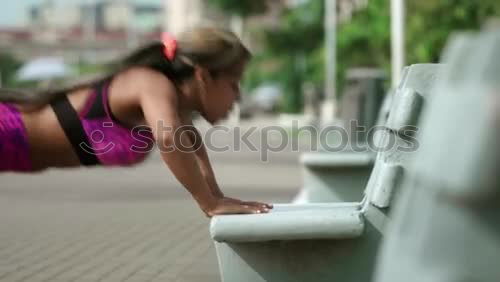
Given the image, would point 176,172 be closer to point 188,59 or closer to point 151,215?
point 188,59

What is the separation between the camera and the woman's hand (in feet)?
15.6

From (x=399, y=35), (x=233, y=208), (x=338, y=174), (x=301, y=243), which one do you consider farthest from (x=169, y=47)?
(x=399, y=35)

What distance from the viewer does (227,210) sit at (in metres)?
4.78

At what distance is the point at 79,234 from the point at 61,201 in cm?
398

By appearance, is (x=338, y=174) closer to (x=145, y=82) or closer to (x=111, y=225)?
(x=111, y=225)

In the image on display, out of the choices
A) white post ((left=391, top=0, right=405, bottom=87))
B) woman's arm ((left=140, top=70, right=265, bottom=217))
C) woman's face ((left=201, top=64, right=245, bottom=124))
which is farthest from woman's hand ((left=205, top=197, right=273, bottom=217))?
white post ((left=391, top=0, right=405, bottom=87))

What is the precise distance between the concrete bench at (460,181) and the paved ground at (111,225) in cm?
467

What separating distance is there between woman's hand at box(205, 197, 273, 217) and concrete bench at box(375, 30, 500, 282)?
81.3 inches

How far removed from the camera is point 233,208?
482 cm

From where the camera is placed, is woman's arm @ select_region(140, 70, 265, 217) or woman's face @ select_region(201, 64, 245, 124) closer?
woman's arm @ select_region(140, 70, 265, 217)

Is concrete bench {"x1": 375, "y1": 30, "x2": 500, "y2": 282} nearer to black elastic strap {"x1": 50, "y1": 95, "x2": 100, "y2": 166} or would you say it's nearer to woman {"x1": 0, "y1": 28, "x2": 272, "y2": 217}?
woman {"x1": 0, "y1": 28, "x2": 272, "y2": 217}

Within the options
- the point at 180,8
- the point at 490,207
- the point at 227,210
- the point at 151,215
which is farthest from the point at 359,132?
the point at 180,8

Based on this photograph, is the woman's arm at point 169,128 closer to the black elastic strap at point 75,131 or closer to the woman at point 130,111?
the woman at point 130,111

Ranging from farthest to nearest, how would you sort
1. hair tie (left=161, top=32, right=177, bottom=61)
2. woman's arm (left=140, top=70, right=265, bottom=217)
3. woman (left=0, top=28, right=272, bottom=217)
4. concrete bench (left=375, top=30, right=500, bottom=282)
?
hair tie (left=161, top=32, right=177, bottom=61) < woman (left=0, top=28, right=272, bottom=217) < woman's arm (left=140, top=70, right=265, bottom=217) < concrete bench (left=375, top=30, right=500, bottom=282)
